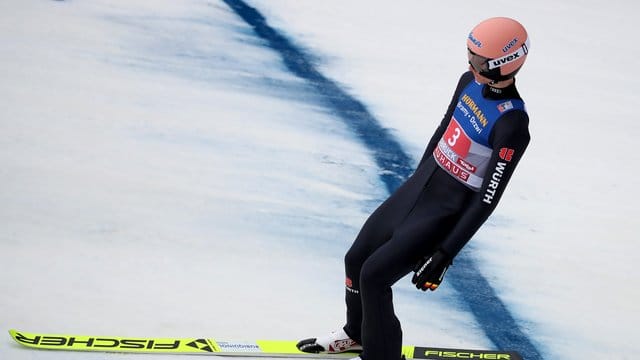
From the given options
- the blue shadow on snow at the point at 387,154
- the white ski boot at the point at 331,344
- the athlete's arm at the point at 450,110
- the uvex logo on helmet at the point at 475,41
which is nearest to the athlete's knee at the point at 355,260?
the white ski boot at the point at 331,344

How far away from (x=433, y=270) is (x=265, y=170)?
94.5 inches

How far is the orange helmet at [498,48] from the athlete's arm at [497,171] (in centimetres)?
18

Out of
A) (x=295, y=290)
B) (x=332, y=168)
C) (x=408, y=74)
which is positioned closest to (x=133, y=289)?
(x=295, y=290)

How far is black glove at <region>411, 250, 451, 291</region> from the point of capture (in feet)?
Answer: 13.3

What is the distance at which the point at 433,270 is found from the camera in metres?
4.05

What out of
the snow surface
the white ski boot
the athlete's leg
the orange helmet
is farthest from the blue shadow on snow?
the orange helmet

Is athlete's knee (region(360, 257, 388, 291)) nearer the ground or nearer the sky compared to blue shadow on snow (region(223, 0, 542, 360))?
nearer the sky

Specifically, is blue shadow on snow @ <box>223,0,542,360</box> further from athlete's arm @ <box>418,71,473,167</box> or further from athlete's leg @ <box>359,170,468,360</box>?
athlete's arm @ <box>418,71,473,167</box>

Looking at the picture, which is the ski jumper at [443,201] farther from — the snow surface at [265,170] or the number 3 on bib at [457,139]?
the snow surface at [265,170]

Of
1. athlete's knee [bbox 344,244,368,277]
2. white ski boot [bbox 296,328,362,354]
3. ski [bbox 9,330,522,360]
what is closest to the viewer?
athlete's knee [bbox 344,244,368,277]

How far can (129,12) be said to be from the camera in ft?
26.7

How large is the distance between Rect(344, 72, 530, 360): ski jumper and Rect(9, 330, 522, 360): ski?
0.49m

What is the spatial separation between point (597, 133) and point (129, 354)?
12.9 ft

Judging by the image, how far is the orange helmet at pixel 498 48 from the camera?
3.93 metres
